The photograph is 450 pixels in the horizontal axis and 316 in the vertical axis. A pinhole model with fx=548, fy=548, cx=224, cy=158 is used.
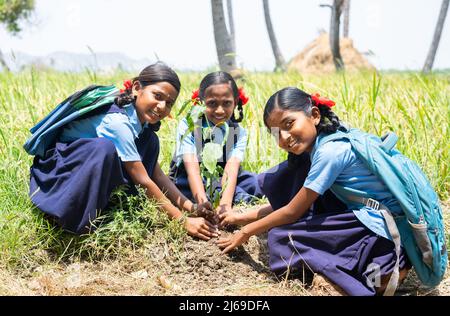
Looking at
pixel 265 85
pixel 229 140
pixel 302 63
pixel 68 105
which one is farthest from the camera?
pixel 302 63

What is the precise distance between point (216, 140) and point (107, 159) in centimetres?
96

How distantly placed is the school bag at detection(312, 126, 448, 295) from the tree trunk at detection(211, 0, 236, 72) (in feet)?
13.0

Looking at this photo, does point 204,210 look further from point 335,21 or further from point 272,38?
point 272,38

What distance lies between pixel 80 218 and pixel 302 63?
45.0ft

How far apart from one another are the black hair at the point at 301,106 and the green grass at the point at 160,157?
0.87m

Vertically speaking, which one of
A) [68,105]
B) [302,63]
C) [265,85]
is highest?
[68,105]

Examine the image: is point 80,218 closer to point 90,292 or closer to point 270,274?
point 90,292

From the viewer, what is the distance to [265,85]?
6.00 meters

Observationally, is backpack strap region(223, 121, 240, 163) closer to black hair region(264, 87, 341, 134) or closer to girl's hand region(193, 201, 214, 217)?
girl's hand region(193, 201, 214, 217)

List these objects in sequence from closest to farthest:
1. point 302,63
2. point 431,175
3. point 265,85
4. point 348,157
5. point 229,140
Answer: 1. point 348,157
2. point 229,140
3. point 431,175
4. point 265,85
5. point 302,63

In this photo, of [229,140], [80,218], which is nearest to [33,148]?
[80,218]

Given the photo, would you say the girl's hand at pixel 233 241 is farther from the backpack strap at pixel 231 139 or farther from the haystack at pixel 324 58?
the haystack at pixel 324 58

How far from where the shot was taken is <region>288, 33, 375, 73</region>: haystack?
15.0 m

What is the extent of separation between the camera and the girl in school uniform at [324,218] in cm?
Result: 251
